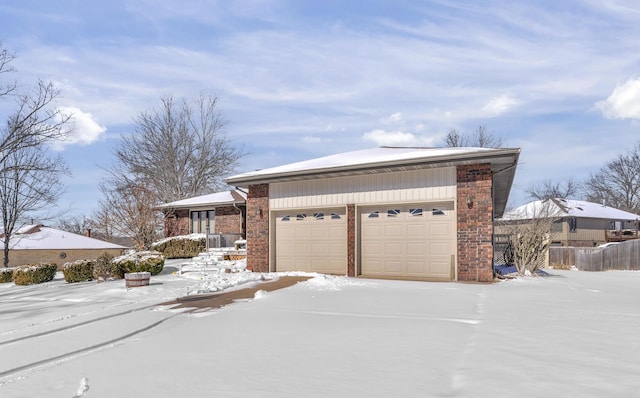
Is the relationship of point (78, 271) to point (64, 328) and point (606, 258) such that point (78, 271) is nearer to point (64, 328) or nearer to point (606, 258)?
point (64, 328)

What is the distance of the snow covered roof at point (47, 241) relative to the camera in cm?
2753

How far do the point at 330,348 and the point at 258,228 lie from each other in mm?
10925

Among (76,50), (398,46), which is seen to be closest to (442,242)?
(398,46)

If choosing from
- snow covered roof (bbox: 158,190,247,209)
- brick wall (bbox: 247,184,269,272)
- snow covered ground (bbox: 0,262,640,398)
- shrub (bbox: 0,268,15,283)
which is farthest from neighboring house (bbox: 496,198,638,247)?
shrub (bbox: 0,268,15,283)

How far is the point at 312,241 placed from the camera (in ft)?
48.6

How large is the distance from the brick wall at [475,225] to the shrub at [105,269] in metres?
11.0

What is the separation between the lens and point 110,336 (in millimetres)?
5996

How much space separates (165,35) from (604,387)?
14099 mm

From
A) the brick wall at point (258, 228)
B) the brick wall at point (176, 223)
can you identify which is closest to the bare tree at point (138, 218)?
the brick wall at point (176, 223)

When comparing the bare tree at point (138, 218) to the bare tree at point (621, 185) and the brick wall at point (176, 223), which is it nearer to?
the brick wall at point (176, 223)

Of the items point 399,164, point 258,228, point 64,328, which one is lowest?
point 64,328

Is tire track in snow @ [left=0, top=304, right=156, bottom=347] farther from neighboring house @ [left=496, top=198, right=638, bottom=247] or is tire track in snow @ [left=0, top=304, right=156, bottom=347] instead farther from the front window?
neighboring house @ [left=496, top=198, right=638, bottom=247]

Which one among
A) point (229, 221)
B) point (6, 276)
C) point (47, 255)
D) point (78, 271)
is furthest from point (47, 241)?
point (78, 271)

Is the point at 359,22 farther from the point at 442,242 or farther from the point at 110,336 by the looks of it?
the point at 110,336
